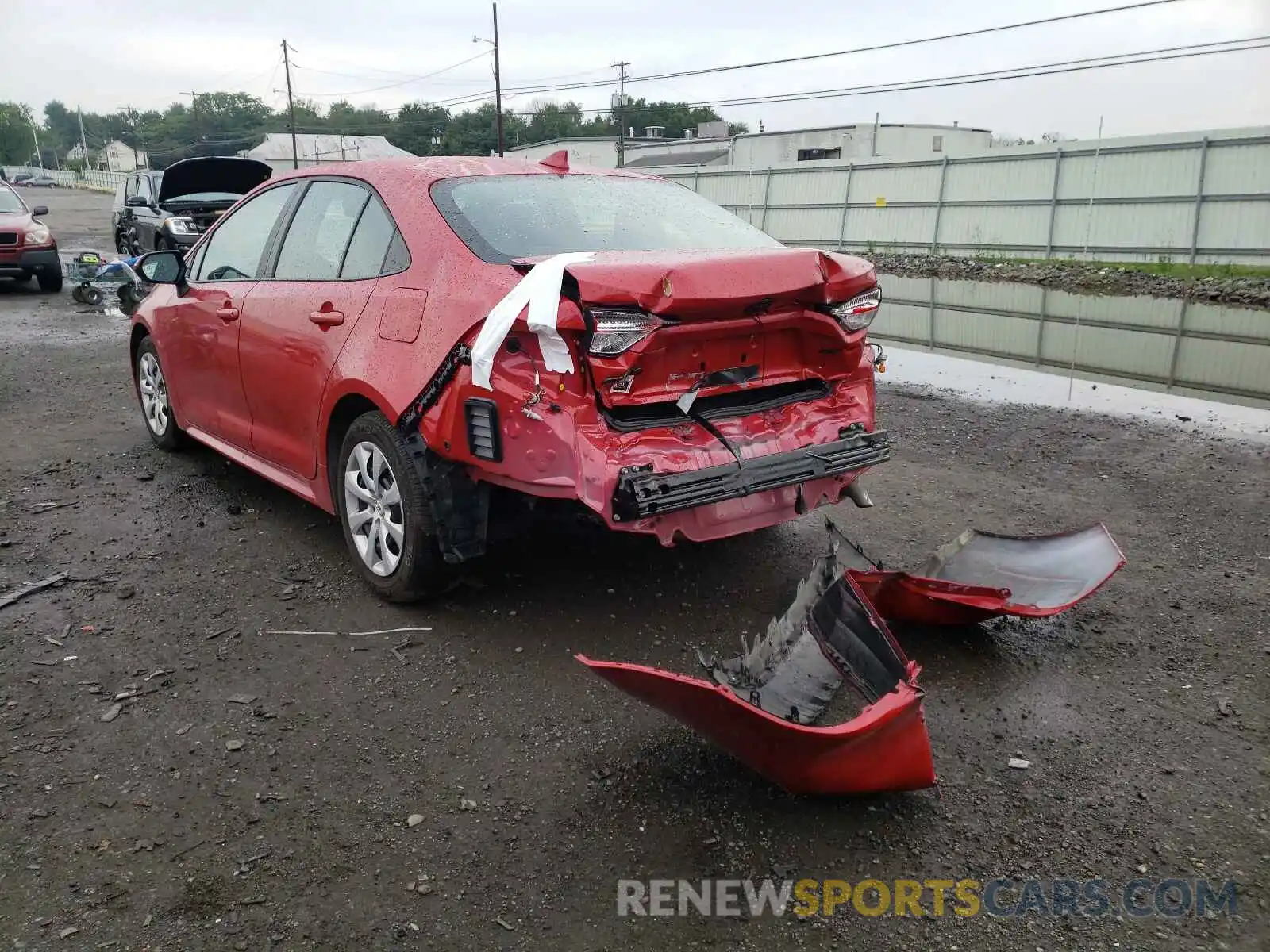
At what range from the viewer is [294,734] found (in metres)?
3.18

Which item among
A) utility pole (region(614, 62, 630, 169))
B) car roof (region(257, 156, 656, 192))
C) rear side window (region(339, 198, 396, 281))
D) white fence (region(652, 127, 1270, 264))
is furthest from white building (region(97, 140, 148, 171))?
rear side window (region(339, 198, 396, 281))

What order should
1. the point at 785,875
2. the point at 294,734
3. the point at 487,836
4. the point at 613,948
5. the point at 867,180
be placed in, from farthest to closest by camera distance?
1. the point at 867,180
2. the point at 294,734
3. the point at 487,836
4. the point at 785,875
5. the point at 613,948

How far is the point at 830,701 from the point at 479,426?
5.09ft

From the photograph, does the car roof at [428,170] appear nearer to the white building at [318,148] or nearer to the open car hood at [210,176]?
the open car hood at [210,176]

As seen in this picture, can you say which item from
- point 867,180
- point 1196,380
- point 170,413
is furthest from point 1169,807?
point 867,180

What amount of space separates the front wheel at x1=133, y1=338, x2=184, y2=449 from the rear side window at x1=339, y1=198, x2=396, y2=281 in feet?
7.95

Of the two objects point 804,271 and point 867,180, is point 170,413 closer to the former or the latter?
point 804,271

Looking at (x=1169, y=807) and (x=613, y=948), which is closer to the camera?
(x=613, y=948)

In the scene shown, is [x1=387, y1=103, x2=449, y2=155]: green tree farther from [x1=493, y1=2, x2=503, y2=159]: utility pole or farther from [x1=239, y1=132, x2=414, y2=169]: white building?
[x1=493, y1=2, x2=503, y2=159]: utility pole

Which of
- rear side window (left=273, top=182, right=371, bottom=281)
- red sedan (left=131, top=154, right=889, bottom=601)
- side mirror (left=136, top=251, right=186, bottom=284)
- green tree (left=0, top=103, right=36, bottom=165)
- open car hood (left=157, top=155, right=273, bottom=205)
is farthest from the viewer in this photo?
green tree (left=0, top=103, right=36, bottom=165)

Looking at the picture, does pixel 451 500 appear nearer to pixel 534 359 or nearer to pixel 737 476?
pixel 534 359

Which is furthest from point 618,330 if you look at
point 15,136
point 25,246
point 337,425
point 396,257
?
point 15,136

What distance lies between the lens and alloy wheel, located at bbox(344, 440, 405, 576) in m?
3.94

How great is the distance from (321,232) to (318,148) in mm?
67230
